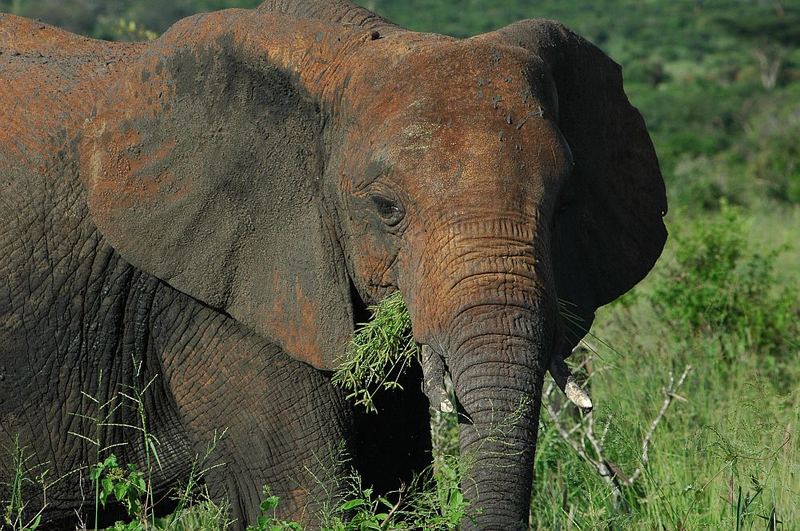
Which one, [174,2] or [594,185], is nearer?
[594,185]

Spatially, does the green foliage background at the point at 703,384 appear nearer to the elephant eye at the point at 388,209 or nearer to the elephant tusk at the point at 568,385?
the elephant tusk at the point at 568,385

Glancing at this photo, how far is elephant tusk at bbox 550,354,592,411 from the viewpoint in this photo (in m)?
3.69

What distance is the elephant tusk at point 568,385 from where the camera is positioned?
12.1ft

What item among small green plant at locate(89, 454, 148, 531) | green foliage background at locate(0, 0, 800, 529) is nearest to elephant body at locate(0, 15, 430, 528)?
small green plant at locate(89, 454, 148, 531)

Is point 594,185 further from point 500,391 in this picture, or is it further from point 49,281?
point 49,281

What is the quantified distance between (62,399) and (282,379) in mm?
752

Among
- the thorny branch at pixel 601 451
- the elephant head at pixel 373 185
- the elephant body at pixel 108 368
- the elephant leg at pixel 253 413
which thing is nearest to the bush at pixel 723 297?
the thorny branch at pixel 601 451

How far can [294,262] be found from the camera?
422cm

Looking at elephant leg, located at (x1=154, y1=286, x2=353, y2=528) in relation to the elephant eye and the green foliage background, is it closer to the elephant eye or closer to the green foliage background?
the elephant eye

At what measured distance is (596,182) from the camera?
189 inches

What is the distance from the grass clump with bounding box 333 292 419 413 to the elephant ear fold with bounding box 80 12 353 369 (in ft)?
0.22

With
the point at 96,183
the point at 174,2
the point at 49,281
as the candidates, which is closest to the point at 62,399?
the point at 49,281

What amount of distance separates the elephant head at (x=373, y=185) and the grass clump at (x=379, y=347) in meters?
0.05

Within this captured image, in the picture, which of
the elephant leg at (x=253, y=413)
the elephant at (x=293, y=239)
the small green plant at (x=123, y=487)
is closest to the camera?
the elephant at (x=293, y=239)
